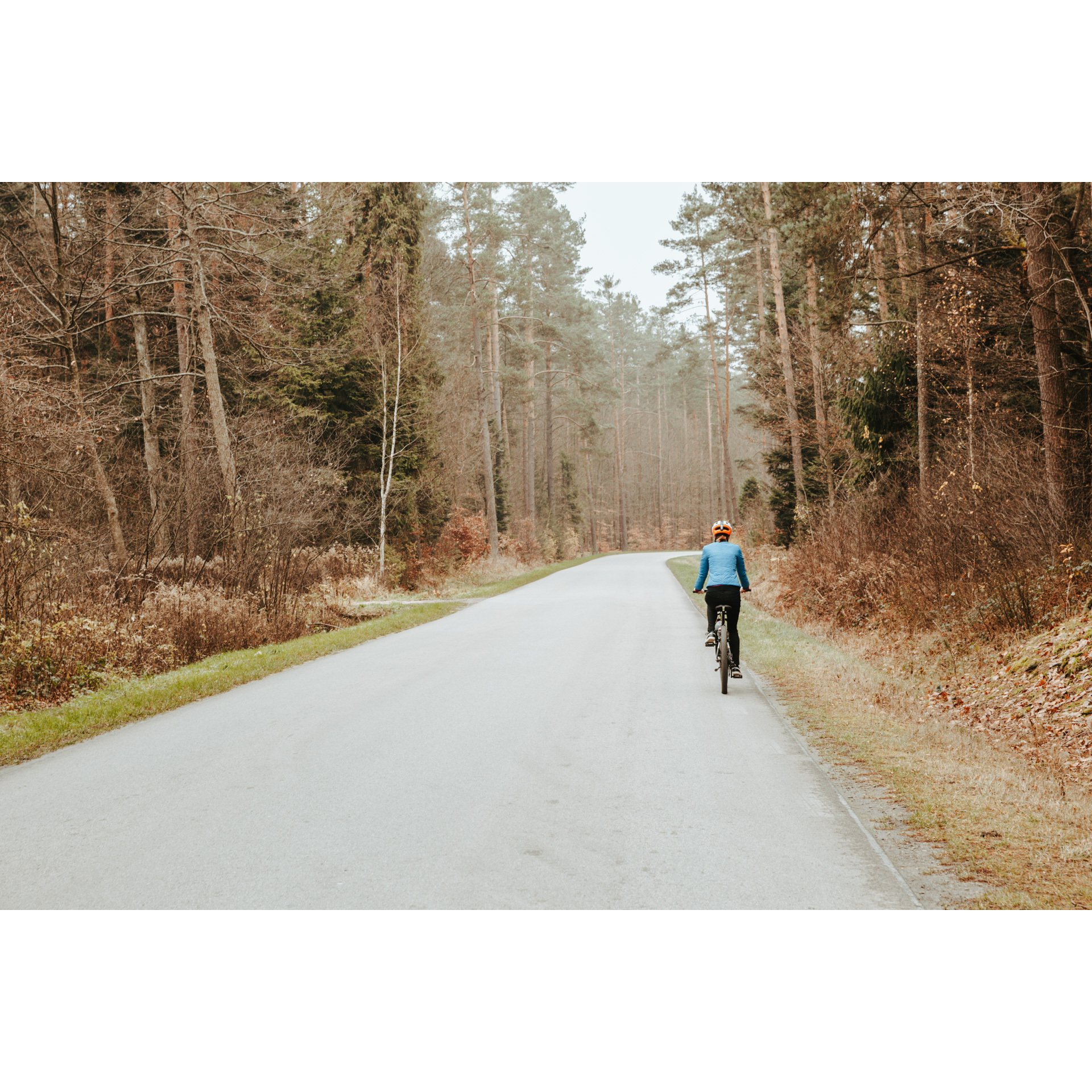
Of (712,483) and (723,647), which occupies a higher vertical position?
(712,483)

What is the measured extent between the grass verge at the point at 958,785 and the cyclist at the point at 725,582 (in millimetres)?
875

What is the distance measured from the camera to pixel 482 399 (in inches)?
1437

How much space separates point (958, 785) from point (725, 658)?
158 inches

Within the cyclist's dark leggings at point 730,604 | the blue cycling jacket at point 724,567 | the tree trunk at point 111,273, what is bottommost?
the cyclist's dark leggings at point 730,604

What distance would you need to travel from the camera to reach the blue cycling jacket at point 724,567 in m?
10.5

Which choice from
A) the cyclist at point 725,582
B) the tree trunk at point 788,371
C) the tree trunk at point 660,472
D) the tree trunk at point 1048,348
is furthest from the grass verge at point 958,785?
the tree trunk at point 660,472

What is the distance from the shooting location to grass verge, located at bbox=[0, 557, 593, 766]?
8.00 meters

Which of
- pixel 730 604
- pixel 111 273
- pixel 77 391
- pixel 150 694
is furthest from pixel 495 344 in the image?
pixel 150 694

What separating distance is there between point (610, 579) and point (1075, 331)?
19.7 m

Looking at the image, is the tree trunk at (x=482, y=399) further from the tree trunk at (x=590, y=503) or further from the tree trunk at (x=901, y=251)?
the tree trunk at (x=590, y=503)

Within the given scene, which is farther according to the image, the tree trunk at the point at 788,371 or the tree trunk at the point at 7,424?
the tree trunk at the point at 788,371

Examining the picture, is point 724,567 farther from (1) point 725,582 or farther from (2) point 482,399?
(2) point 482,399

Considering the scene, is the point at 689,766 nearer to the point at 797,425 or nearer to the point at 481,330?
the point at 797,425

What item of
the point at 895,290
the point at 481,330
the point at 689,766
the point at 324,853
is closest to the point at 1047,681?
the point at 689,766
